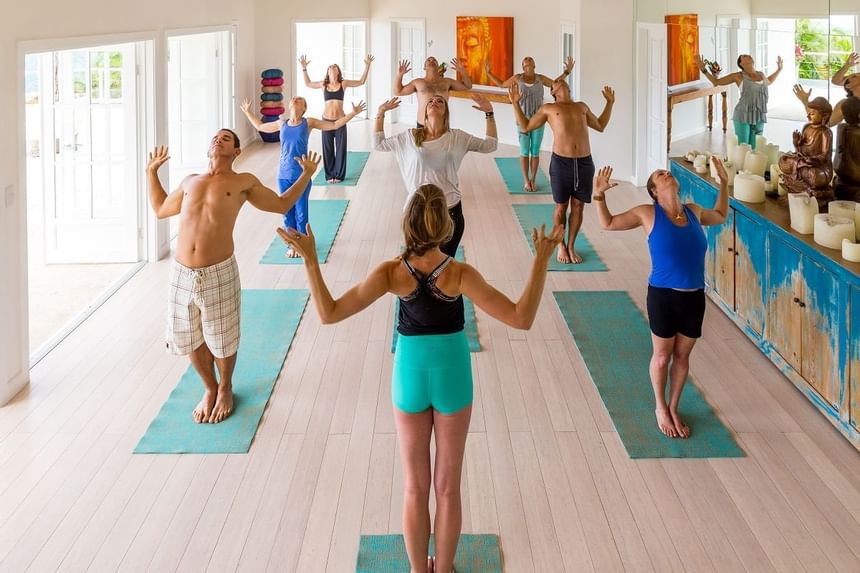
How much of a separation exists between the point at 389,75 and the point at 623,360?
37.3 ft

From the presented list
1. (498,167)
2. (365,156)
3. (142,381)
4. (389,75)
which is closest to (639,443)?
(142,381)

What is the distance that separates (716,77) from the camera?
25.1 ft

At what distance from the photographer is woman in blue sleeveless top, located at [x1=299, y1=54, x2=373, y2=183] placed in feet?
35.2

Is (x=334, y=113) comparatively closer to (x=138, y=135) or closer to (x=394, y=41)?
(x=138, y=135)

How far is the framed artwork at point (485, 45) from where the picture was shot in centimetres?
1413

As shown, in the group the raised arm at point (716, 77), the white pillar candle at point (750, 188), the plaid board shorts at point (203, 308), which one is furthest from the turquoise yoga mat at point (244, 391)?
the raised arm at point (716, 77)

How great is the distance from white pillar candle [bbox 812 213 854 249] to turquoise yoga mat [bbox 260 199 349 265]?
4.47 m

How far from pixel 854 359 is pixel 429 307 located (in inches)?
92.2

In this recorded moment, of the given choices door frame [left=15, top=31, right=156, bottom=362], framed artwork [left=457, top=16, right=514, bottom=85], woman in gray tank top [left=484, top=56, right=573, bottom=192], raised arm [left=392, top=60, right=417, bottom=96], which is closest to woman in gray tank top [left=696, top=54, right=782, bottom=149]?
raised arm [left=392, top=60, right=417, bottom=96]

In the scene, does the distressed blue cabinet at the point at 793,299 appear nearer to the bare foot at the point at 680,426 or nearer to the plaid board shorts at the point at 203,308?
the bare foot at the point at 680,426

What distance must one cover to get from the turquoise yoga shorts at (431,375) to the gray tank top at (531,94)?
26.5 ft

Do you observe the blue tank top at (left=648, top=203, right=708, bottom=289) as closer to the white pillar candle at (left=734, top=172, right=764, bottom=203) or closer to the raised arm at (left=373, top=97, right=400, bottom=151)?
the white pillar candle at (left=734, top=172, right=764, bottom=203)

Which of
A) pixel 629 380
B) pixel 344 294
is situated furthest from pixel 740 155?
pixel 344 294

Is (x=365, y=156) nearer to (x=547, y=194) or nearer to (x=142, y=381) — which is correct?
(x=547, y=194)
